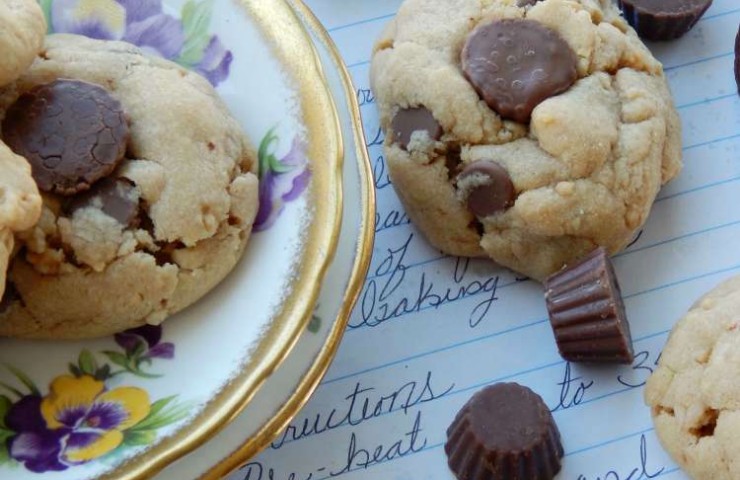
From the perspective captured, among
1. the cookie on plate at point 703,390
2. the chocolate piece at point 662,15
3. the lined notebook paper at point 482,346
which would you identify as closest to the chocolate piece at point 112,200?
the lined notebook paper at point 482,346

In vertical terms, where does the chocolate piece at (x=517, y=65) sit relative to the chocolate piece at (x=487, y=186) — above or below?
above

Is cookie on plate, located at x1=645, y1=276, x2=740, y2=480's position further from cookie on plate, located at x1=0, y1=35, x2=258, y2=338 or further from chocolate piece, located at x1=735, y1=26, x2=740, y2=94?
cookie on plate, located at x1=0, y1=35, x2=258, y2=338

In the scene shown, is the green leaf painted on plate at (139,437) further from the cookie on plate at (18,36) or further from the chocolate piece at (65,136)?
the cookie on plate at (18,36)

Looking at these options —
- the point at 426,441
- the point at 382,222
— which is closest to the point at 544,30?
the point at 382,222

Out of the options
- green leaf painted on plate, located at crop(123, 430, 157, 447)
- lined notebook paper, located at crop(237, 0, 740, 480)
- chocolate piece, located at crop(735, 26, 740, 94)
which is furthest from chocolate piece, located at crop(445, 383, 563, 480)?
chocolate piece, located at crop(735, 26, 740, 94)

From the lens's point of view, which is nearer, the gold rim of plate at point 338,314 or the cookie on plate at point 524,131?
the gold rim of plate at point 338,314

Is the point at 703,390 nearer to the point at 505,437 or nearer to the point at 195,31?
the point at 505,437

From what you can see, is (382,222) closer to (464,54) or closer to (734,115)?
(464,54)

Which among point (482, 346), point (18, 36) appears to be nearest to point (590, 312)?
point (482, 346)
